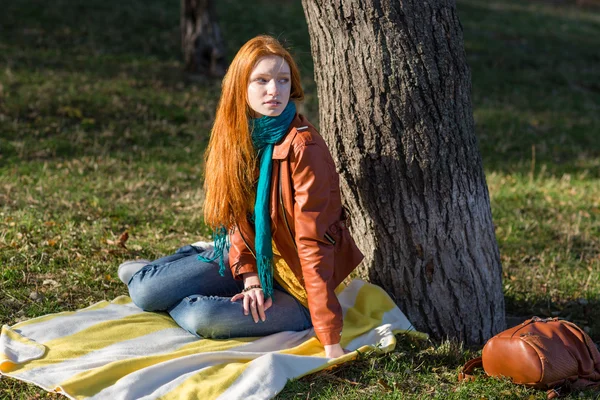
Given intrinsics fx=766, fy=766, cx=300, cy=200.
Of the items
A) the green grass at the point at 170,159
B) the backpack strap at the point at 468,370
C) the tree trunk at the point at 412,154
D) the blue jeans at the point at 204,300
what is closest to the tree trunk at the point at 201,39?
the green grass at the point at 170,159

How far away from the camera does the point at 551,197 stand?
7809mm

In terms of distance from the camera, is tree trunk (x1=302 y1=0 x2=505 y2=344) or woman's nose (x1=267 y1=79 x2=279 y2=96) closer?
woman's nose (x1=267 y1=79 x2=279 y2=96)

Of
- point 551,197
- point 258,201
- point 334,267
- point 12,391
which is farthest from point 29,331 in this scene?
point 551,197

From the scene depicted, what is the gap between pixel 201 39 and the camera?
456 inches

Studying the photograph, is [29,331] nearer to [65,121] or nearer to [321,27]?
[321,27]

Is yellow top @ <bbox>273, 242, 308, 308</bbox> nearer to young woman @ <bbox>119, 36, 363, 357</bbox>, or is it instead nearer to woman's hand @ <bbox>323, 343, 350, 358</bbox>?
young woman @ <bbox>119, 36, 363, 357</bbox>

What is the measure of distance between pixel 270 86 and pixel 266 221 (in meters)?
0.70

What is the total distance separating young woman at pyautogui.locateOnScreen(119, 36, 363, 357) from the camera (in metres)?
3.89

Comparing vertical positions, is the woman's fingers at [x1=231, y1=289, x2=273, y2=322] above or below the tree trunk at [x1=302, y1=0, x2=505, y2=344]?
below

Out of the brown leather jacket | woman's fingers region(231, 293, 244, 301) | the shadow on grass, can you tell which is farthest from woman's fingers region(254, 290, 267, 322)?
the shadow on grass

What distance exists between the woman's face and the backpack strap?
5.41ft

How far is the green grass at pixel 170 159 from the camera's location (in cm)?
468

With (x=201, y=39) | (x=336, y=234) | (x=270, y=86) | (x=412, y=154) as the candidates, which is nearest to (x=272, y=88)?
(x=270, y=86)

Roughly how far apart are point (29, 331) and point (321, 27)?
7.66 ft
